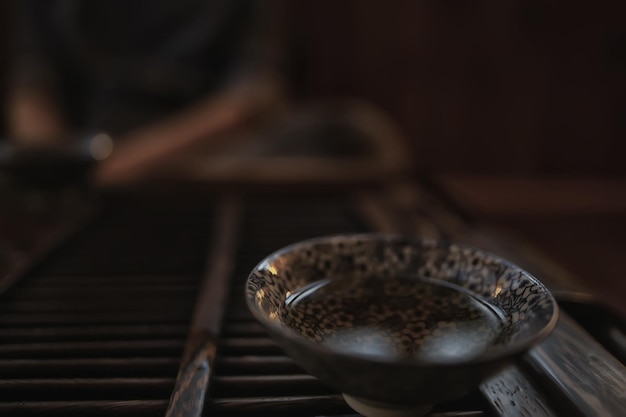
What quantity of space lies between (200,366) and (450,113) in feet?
8.51

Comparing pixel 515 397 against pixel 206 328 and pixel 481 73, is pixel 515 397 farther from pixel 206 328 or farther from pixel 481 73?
pixel 481 73

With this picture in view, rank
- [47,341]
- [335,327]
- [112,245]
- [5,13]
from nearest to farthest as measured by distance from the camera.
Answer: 1. [335,327]
2. [47,341]
3. [112,245]
4. [5,13]

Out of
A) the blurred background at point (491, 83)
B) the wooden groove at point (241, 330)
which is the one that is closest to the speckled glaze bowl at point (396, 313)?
the wooden groove at point (241, 330)

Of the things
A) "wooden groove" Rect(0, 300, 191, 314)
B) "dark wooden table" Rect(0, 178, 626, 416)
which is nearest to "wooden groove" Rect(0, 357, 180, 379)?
"dark wooden table" Rect(0, 178, 626, 416)

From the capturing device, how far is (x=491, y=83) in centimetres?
288

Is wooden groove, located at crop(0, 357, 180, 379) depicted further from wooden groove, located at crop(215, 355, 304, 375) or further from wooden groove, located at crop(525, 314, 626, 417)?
wooden groove, located at crop(525, 314, 626, 417)

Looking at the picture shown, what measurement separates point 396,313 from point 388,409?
0.10 metres

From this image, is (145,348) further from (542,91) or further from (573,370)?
(542,91)

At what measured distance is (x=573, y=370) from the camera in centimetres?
50

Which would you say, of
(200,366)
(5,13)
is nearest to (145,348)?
(200,366)

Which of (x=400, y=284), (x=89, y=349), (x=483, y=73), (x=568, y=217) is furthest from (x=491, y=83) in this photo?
(x=89, y=349)

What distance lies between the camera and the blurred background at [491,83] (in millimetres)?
2768

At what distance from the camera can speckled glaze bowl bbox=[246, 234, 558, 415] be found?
367 millimetres

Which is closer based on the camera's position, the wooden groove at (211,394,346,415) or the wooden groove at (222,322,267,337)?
the wooden groove at (211,394,346,415)
